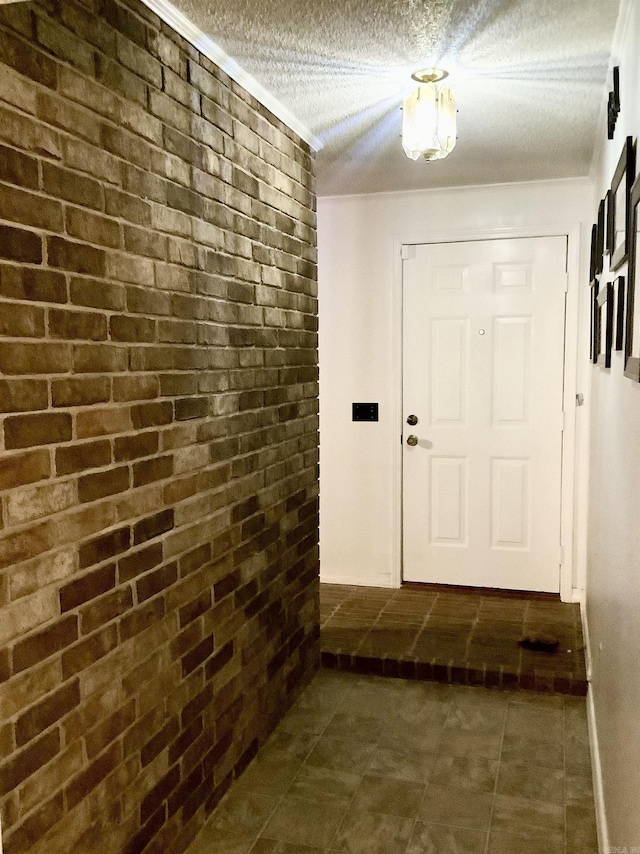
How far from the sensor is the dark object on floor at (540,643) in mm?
3094

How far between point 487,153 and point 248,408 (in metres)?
1.67

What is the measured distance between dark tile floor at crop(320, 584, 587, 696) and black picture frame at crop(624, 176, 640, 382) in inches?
71.2

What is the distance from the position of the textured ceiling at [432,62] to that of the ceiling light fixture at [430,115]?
0.06 meters

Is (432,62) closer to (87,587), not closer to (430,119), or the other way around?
(430,119)

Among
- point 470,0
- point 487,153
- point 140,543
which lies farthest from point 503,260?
point 140,543

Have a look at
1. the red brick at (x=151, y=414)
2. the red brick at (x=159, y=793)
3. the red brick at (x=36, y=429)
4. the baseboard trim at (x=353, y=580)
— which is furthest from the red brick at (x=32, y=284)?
the baseboard trim at (x=353, y=580)

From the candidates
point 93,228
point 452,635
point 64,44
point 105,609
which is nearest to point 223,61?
point 64,44

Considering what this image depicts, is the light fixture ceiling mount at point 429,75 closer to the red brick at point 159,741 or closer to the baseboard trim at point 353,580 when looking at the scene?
the red brick at point 159,741

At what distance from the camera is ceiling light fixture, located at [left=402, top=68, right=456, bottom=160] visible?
2252 millimetres

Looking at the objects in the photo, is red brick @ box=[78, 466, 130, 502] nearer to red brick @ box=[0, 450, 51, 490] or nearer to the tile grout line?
red brick @ box=[0, 450, 51, 490]

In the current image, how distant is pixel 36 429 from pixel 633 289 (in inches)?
48.6

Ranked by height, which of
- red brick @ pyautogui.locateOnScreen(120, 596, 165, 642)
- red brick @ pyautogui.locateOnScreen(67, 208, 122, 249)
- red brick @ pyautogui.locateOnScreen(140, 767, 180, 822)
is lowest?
red brick @ pyautogui.locateOnScreen(140, 767, 180, 822)

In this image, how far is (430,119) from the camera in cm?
225

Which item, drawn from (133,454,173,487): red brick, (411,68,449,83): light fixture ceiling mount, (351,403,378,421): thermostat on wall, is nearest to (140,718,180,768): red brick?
(133,454,173,487): red brick
